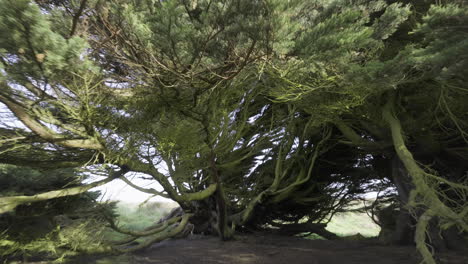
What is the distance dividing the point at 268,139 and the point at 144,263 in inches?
170

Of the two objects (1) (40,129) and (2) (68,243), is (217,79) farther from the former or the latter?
(2) (68,243)

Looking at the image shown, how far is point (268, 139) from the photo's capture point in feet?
26.3

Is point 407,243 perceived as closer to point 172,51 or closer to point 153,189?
point 153,189

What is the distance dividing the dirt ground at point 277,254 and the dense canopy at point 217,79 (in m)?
0.70

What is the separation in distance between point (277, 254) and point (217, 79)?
4.34m

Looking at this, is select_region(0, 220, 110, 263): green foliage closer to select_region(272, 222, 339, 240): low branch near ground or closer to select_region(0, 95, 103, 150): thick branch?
select_region(0, 95, 103, 150): thick branch

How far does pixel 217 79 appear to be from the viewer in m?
3.96

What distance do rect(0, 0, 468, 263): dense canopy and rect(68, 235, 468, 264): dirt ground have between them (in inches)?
27.4

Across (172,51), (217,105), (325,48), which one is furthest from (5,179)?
(325,48)

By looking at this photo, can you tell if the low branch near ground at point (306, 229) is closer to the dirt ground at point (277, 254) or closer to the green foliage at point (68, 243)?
the dirt ground at point (277, 254)

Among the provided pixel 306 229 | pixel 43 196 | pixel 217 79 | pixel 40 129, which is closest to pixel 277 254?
pixel 306 229

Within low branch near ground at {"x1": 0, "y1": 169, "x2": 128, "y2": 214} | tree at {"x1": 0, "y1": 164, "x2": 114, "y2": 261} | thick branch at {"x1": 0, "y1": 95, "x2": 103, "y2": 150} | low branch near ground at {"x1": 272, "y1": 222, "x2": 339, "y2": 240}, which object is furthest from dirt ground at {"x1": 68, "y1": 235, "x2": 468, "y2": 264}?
thick branch at {"x1": 0, "y1": 95, "x2": 103, "y2": 150}

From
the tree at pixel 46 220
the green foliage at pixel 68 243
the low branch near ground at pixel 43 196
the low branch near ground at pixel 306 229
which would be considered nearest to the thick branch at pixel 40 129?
the low branch near ground at pixel 43 196

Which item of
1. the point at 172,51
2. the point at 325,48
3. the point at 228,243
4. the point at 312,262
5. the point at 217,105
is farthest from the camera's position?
the point at 228,243
